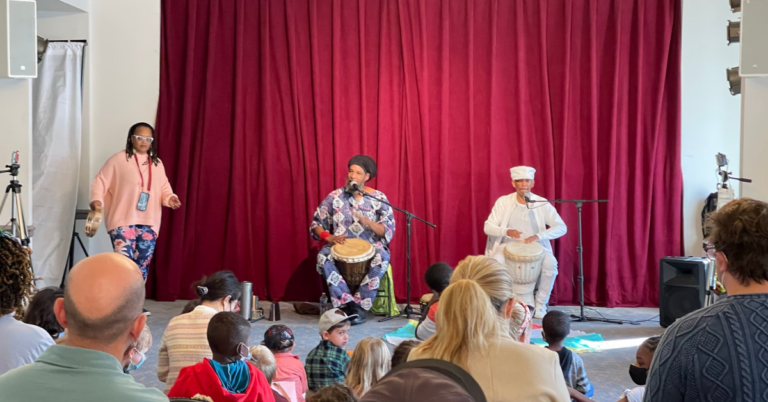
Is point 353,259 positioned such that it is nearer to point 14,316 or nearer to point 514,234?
point 514,234

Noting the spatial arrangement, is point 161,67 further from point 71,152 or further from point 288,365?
point 288,365

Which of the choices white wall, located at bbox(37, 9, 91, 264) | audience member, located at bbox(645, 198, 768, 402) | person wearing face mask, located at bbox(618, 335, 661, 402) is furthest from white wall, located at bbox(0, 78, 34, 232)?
audience member, located at bbox(645, 198, 768, 402)

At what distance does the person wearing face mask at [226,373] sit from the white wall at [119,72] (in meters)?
5.19

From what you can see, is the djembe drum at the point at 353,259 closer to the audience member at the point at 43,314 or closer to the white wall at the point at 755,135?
the white wall at the point at 755,135

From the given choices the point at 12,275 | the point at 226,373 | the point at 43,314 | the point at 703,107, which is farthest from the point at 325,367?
the point at 703,107

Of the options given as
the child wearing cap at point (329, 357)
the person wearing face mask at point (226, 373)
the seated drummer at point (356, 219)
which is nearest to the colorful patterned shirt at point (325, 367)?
the child wearing cap at point (329, 357)

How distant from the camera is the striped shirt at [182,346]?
3109 mm

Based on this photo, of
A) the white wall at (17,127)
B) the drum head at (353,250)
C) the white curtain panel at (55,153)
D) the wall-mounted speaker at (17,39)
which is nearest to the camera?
the wall-mounted speaker at (17,39)

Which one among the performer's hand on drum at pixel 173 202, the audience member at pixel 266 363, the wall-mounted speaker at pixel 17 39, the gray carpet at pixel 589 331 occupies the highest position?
the wall-mounted speaker at pixel 17 39

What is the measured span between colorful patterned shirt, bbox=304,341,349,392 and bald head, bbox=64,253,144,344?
2.15m

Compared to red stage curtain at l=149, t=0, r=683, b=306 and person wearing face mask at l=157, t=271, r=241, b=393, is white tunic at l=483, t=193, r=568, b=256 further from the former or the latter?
person wearing face mask at l=157, t=271, r=241, b=393

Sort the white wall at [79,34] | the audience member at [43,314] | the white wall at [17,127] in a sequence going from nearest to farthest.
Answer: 1. the audience member at [43,314]
2. the white wall at [17,127]
3. the white wall at [79,34]

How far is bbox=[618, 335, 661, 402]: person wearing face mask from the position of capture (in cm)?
302

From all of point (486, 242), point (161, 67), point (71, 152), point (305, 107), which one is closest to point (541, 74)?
point (486, 242)
